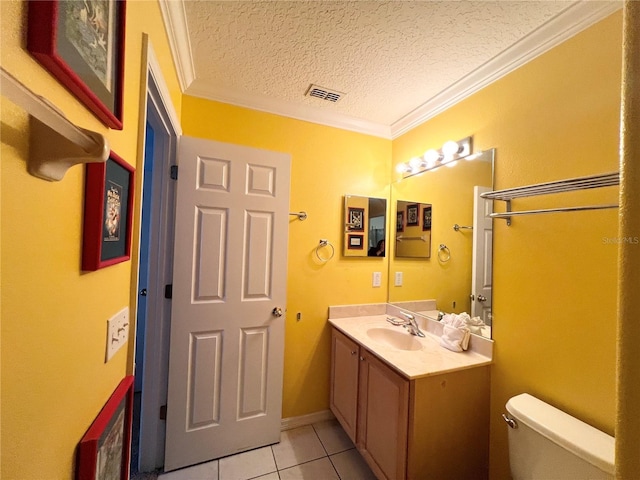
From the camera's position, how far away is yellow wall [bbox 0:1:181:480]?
1.18ft

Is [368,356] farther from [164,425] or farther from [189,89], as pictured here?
[189,89]

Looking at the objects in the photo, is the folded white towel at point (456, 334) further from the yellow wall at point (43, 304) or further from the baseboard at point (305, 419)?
the yellow wall at point (43, 304)

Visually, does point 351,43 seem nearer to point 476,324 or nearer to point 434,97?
point 434,97

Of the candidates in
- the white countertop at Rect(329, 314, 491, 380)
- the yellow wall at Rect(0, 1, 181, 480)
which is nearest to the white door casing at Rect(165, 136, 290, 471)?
the white countertop at Rect(329, 314, 491, 380)

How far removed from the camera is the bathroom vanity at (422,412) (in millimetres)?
1199

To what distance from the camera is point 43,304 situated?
1.43 feet

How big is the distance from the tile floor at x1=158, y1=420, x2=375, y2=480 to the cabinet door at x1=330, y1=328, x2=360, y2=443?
156 mm

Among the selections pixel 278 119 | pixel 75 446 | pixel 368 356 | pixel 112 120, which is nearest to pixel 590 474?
pixel 368 356

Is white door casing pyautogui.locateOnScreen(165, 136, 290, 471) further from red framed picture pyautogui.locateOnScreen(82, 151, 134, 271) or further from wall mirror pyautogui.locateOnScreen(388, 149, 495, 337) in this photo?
wall mirror pyautogui.locateOnScreen(388, 149, 495, 337)

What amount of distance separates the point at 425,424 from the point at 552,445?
46 cm

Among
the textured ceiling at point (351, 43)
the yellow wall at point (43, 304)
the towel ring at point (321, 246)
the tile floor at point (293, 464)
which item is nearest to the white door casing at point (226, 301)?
the tile floor at point (293, 464)

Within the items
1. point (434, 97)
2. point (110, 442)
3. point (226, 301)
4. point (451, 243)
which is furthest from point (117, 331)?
point (434, 97)

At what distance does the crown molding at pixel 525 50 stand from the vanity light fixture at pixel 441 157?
0.30 metres

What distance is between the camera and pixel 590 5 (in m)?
1.03
